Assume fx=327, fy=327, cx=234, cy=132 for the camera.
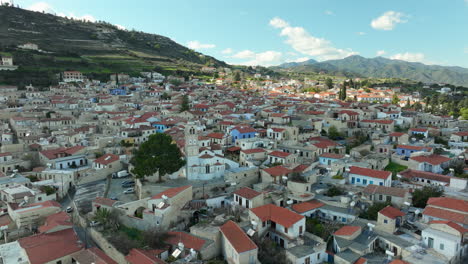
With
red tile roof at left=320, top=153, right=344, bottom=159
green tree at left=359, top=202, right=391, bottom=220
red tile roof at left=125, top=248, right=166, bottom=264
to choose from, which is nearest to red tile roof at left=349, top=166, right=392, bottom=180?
green tree at left=359, top=202, right=391, bottom=220

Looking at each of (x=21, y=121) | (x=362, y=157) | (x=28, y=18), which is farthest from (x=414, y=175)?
(x=28, y=18)

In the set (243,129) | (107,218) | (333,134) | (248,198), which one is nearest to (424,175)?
(333,134)

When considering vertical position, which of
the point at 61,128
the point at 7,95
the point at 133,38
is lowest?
the point at 61,128

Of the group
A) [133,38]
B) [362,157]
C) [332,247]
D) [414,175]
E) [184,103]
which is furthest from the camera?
[133,38]

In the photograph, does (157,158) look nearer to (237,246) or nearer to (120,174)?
(120,174)

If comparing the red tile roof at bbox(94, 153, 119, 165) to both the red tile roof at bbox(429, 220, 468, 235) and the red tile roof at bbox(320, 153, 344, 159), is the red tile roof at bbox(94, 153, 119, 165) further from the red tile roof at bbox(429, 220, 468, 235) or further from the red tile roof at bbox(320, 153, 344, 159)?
the red tile roof at bbox(429, 220, 468, 235)

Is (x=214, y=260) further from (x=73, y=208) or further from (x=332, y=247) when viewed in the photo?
(x=73, y=208)

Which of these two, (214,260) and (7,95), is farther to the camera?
(7,95)
